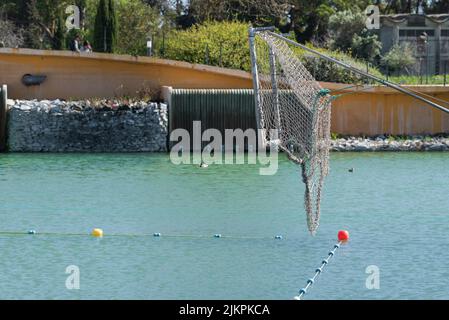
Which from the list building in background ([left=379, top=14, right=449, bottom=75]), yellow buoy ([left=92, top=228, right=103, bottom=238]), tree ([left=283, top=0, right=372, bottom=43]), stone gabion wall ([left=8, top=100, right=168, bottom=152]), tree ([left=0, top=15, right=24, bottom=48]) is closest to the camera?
yellow buoy ([left=92, top=228, right=103, bottom=238])

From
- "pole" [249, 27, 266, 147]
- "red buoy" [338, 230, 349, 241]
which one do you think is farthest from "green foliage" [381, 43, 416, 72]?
"pole" [249, 27, 266, 147]

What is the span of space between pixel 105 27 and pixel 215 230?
982 inches

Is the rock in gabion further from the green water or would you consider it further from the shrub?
the green water

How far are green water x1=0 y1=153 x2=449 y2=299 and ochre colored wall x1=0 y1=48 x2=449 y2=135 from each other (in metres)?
6.73

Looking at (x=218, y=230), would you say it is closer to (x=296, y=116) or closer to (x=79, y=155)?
(x=296, y=116)

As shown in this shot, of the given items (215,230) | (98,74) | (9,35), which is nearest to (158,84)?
(98,74)

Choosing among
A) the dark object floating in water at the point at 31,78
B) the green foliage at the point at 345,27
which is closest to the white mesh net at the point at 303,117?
the dark object floating in water at the point at 31,78

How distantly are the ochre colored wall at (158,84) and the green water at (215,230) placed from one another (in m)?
6.73

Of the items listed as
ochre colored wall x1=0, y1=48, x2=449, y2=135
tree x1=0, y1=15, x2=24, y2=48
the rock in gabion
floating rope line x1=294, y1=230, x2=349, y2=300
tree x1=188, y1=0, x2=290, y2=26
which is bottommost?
the rock in gabion

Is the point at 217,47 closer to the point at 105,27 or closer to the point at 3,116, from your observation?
the point at 105,27

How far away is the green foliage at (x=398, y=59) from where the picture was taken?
187 ft

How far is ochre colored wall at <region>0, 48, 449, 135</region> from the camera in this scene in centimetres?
4841

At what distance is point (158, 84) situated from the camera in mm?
49000
